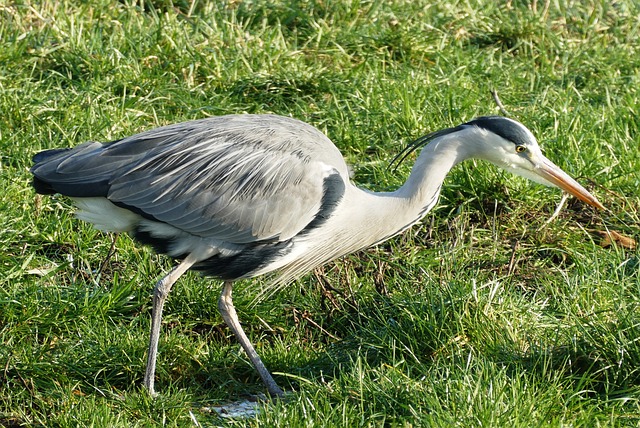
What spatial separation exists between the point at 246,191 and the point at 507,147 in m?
1.29

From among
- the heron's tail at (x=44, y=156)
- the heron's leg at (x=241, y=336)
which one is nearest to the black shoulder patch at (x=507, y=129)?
the heron's leg at (x=241, y=336)

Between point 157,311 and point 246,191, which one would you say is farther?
point 246,191

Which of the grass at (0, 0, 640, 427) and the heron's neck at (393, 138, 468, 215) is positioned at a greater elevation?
the heron's neck at (393, 138, 468, 215)

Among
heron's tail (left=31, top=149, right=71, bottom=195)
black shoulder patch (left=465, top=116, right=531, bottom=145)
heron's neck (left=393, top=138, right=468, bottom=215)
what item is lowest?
heron's tail (left=31, top=149, right=71, bottom=195)

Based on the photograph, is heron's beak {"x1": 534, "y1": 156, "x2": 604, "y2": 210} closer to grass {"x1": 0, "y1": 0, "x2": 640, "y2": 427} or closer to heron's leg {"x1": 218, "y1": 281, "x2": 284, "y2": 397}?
grass {"x1": 0, "y1": 0, "x2": 640, "y2": 427}

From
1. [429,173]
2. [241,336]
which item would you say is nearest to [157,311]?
[241,336]

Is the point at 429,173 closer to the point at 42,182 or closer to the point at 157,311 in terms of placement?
the point at 157,311

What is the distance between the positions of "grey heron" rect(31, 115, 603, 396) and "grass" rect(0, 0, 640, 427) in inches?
15.3

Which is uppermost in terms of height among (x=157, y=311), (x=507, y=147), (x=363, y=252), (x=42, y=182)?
(x=507, y=147)

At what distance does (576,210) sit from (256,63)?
246cm

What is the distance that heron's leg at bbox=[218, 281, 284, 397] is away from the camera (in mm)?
4965

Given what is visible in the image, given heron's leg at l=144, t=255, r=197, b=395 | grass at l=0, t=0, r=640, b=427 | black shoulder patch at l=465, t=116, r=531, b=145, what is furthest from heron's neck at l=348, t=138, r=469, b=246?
heron's leg at l=144, t=255, r=197, b=395

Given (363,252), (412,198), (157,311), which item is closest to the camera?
(157,311)

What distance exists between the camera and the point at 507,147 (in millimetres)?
5184
